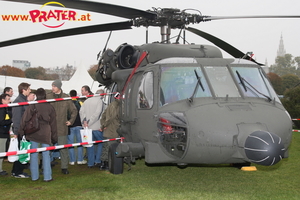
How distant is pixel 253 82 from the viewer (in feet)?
20.8

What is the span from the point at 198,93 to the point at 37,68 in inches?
2929

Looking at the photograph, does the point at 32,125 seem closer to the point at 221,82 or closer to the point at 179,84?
the point at 179,84

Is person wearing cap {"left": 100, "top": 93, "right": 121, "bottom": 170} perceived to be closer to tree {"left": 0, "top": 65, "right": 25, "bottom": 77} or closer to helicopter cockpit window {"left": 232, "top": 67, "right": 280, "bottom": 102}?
helicopter cockpit window {"left": 232, "top": 67, "right": 280, "bottom": 102}

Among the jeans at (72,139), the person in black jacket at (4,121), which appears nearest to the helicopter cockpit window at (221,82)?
the jeans at (72,139)

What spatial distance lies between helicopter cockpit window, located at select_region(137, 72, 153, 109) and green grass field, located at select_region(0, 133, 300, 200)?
136cm

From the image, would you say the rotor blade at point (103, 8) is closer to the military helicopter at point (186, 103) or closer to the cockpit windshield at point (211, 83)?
the military helicopter at point (186, 103)

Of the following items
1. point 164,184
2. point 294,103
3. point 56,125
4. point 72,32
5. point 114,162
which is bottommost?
point 164,184

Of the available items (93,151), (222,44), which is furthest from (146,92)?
(222,44)

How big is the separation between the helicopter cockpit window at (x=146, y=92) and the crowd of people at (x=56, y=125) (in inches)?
49.8

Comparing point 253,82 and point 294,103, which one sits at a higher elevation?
point 253,82

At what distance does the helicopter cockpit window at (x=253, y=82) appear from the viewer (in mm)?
6137

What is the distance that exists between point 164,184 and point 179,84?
176cm

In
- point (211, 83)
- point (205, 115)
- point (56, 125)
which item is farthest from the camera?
point (56, 125)

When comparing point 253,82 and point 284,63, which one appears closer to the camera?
point 253,82
